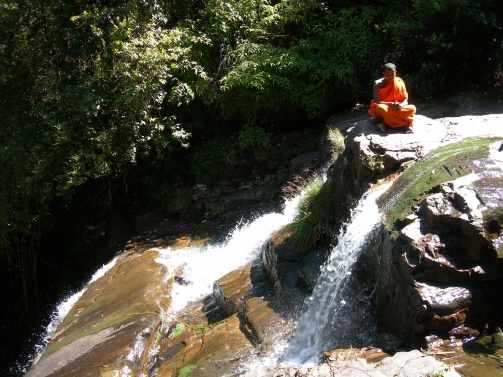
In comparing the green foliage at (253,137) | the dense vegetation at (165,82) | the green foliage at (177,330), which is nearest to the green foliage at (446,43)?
the dense vegetation at (165,82)

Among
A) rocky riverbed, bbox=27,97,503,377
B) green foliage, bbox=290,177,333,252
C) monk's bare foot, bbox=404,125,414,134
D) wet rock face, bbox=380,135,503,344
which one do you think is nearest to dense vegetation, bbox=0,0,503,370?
rocky riverbed, bbox=27,97,503,377

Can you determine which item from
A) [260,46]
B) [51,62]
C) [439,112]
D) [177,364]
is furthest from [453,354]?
[51,62]

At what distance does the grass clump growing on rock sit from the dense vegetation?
11.3 feet

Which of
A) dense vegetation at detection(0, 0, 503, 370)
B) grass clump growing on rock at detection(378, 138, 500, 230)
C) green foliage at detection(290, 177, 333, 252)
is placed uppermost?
dense vegetation at detection(0, 0, 503, 370)

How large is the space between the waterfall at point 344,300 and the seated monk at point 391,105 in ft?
3.66

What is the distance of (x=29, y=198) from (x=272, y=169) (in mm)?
4565

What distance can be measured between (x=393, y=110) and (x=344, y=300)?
2.35 m

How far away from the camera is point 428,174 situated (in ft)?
14.8

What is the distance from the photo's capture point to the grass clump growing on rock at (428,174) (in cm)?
432

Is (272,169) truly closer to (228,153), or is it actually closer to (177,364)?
(228,153)

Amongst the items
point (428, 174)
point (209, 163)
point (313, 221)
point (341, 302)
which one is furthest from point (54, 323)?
point (428, 174)

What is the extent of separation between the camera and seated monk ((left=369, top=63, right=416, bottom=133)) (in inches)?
216

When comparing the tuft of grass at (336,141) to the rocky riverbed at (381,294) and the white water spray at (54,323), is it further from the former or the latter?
the white water spray at (54,323)

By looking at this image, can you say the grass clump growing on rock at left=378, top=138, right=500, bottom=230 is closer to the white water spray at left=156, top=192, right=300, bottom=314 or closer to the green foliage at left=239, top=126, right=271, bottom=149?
the white water spray at left=156, top=192, right=300, bottom=314
